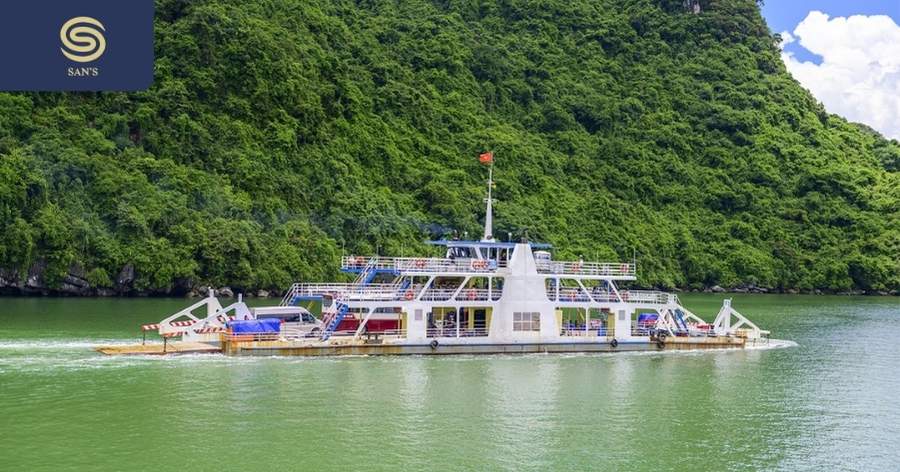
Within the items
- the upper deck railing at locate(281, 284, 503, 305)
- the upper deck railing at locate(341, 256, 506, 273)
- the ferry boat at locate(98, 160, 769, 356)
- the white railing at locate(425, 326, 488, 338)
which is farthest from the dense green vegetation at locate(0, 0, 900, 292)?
the white railing at locate(425, 326, 488, 338)

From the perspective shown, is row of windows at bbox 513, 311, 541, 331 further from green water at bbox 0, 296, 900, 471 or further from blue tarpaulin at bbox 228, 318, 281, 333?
blue tarpaulin at bbox 228, 318, 281, 333

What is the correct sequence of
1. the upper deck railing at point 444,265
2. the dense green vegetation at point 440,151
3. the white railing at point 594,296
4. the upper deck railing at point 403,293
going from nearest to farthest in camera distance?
the upper deck railing at point 403,293 < the upper deck railing at point 444,265 < the white railing at point 594,296 < the dense green vegetation at point 440,151

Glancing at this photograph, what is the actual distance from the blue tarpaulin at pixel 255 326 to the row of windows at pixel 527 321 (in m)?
8.31

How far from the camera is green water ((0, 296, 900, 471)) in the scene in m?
20.1

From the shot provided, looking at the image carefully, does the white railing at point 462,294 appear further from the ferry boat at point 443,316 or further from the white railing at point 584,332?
the white railing at point 584,332

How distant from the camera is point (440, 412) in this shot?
24.1 metres

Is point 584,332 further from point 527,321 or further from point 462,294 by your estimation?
point 462,294

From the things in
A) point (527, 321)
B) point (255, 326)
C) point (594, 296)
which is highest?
point (594, 296)

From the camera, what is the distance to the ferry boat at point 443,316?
3170 centimetres

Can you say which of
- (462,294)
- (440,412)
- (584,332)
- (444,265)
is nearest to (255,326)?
(444,265)

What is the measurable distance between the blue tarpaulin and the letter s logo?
32.1 feet

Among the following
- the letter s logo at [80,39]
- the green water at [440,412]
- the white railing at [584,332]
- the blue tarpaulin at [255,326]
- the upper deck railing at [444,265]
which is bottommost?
the green water at [440,412]

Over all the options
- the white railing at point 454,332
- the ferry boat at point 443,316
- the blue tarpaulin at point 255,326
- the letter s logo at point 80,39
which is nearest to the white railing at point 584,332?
the ferry boat at point 443,316

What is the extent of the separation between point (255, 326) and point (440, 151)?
229ft
